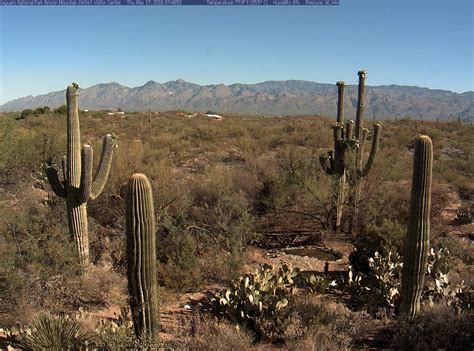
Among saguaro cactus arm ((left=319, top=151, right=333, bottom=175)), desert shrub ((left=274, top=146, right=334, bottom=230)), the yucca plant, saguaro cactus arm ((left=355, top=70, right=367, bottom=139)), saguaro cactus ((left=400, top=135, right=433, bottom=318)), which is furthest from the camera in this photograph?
saguaro cactus arm ((left=355, top=70, right=367, bottom=139))

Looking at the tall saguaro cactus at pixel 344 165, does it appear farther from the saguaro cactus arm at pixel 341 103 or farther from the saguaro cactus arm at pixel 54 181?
the saguaro cactus arm at pixel 54 181

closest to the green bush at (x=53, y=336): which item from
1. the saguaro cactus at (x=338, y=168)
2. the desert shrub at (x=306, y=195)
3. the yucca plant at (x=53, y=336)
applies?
the yucca plant at (x=53, y=336)

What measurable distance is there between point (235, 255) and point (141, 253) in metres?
3.24

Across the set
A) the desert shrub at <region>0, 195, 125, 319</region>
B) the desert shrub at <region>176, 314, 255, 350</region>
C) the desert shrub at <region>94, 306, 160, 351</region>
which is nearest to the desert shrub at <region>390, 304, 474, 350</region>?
the desert shrub at <region>176, 314, 255, 350</region>

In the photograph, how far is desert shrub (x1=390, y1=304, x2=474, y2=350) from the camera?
214 inches

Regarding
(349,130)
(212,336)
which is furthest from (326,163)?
(212,336)

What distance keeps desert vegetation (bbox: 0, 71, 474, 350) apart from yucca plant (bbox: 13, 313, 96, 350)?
0.02 meters

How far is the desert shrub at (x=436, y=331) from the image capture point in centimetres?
543

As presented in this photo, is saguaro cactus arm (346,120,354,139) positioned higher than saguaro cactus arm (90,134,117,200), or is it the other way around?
saguaro cactus arm (346,120,354,139)

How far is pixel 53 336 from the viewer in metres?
5.11

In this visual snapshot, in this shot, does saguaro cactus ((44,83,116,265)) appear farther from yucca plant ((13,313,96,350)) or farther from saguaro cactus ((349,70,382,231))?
saguaro cactus ((349,70,382,231))

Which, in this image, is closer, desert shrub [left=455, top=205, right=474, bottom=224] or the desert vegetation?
the desert vegetation

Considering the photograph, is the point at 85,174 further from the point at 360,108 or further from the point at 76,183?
the point at 360,108

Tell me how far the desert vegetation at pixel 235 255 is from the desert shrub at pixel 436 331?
3cm
